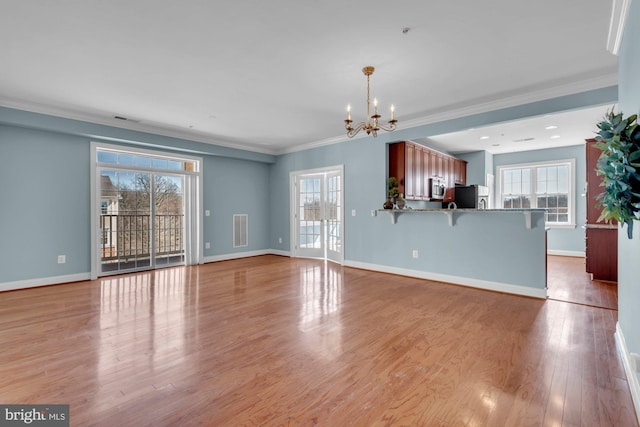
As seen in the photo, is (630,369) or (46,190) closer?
Result: (630,369)

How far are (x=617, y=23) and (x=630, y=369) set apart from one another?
2.48m

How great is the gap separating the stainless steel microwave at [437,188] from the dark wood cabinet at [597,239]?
238 cm

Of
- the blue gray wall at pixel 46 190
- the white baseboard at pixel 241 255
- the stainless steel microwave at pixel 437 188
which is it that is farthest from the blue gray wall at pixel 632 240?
the blue gray wall at pixel 46 190

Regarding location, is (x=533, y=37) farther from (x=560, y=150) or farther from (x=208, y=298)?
(x=560, y=150)

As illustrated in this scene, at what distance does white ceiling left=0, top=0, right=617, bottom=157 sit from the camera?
90.6 inches

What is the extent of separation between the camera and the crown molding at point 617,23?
6.88ft

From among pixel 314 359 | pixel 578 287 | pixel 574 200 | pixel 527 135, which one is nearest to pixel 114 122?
pixel 314 359

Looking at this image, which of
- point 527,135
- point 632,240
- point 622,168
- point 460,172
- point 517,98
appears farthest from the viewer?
point 460,172

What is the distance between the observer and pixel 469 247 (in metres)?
4.62

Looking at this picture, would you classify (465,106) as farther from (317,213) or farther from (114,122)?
(114,122)

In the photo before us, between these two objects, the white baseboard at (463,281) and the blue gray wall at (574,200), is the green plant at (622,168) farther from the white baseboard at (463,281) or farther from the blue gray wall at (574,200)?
the blue gray wall at (574,200)

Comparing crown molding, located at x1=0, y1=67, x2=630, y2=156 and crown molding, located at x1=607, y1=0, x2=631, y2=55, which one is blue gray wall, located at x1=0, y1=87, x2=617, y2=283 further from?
crown molding, located at x1=607, y1=0, x2=631, y2=55

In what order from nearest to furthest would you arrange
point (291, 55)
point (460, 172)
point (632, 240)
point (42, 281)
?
point (632, 240)
point (291, 55)
point (42, 281)
point (460, 172)

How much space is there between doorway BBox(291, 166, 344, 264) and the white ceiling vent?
112 centimetres
